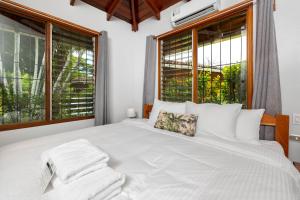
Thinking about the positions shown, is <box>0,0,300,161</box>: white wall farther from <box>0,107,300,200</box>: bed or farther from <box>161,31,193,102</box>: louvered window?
<box>0,107,300,200</box>: bed

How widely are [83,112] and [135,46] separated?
1.74 meters

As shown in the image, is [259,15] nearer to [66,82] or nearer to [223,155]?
[223,155]

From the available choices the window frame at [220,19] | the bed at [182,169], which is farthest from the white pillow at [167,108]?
the bed at [182,169]

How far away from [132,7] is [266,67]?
229cm

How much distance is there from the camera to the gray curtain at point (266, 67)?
1.54 m

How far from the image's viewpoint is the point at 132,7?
268 centimetres

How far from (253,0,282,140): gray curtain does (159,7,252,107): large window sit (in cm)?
13

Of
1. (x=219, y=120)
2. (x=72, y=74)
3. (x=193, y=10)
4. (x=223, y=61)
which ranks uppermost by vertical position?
(x=193, y=10)

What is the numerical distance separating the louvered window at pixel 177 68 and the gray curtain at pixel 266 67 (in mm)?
933

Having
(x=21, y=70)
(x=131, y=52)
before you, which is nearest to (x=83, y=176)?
(x=21, y=70)

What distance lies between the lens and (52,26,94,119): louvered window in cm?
233

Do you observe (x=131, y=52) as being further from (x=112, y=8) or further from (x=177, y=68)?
(x=177, y=68)

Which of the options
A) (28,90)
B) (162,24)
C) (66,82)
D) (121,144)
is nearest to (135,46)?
(162,24)

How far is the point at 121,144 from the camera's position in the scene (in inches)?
55.3
